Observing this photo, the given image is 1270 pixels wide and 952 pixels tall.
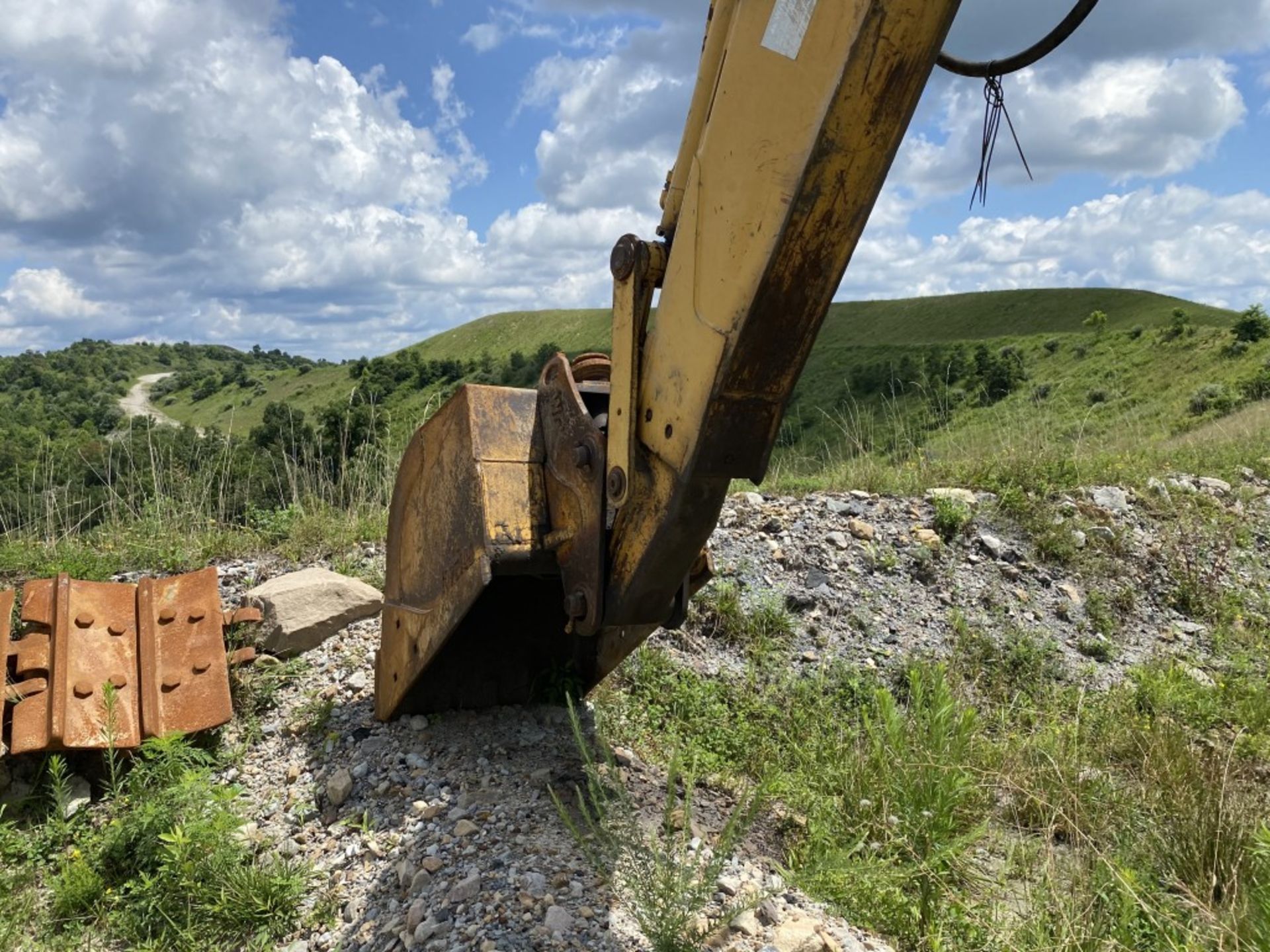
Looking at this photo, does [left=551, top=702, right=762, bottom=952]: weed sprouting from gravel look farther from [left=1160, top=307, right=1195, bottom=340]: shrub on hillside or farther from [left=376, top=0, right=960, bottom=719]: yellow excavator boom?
[left=1160, top=307, right=1195, bottom=340]: shrub on hillside

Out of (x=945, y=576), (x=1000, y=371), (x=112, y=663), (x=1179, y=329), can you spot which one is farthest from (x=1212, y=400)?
(x=112, y=663)

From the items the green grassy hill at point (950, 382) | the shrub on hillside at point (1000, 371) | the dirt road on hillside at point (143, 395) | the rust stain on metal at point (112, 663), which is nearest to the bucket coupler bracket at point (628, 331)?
the rust stain on metal at point (112, 663)

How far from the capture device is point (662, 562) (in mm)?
2381

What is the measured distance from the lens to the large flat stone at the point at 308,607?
4152 mm

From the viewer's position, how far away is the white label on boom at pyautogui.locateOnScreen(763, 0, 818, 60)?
1777 millimetres

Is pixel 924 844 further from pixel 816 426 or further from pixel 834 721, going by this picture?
pixel 816 426

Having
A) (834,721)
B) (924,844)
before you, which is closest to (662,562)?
(924,844)

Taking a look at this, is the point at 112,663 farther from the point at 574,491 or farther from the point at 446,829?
the point at 574,491

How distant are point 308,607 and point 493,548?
1.86 meters

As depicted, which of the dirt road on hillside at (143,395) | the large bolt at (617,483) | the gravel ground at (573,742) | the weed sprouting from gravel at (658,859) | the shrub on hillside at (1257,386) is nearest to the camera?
the weed sprouting from gravel at (658,859)

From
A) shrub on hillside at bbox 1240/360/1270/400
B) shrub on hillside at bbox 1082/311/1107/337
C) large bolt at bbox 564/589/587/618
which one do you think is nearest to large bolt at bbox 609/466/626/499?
large bolt at bbox 564/589/587/618

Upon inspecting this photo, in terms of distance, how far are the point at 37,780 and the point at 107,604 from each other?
76cm

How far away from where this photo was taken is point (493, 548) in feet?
9.04

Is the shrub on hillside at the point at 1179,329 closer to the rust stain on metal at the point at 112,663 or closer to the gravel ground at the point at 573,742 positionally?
the gravel ground at the point at 573,742
